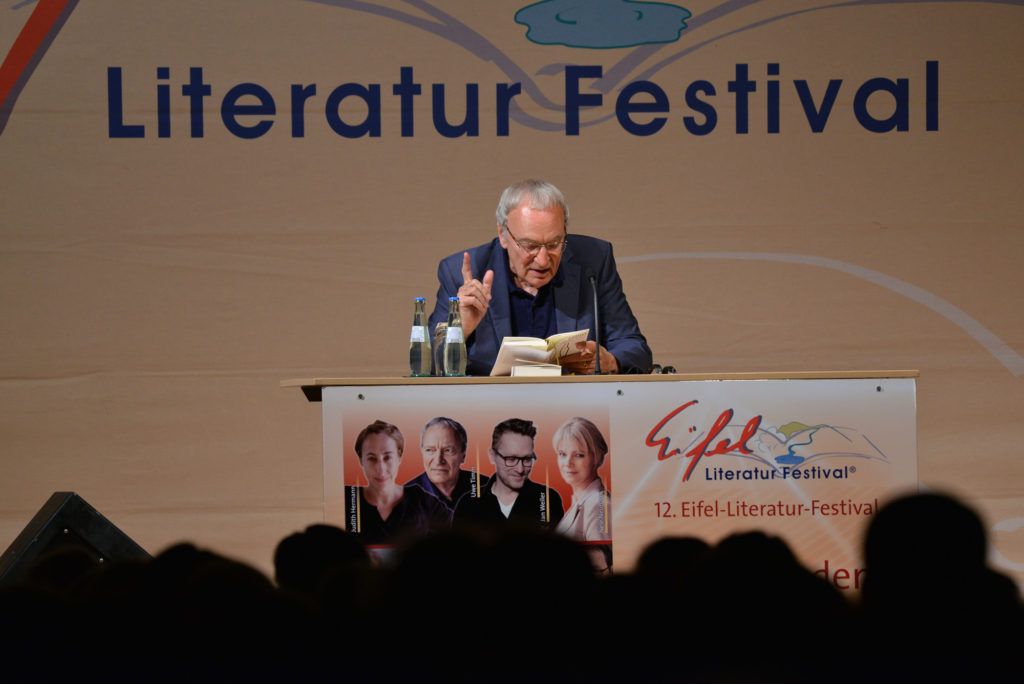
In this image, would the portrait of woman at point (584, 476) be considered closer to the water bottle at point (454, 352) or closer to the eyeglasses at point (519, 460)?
the eyeglasses at point (519, 460)

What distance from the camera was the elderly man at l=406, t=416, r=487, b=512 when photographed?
276 centimetres

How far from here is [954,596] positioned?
1.71ft

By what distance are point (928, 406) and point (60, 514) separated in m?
3.56

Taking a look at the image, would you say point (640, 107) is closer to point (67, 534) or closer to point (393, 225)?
point (393, 225)

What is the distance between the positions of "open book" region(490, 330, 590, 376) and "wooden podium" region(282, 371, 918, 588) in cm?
19

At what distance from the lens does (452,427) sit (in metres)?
2.79

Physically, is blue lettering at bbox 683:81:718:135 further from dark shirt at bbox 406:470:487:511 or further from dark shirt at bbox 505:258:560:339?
dark shirt at bbox 406:470:487:511

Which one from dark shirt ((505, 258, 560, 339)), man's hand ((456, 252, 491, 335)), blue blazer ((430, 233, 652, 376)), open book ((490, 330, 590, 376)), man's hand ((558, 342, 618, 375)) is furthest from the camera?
dark shirt ((505, 258, 560, 339))

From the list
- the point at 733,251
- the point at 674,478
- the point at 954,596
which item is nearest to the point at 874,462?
the point at 674,478

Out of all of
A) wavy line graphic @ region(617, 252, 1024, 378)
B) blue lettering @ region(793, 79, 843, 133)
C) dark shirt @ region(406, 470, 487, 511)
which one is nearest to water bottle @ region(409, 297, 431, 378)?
dark shirt @ region(406, 470, 487, 511)

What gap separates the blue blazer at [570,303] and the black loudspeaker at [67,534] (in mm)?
1778

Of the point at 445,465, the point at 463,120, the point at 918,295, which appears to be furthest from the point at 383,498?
the point at 918,295

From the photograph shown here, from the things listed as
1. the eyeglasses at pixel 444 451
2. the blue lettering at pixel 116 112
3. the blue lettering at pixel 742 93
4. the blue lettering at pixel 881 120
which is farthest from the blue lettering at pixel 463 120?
the eyeglasses at pixel 444 451

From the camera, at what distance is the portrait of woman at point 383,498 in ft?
9.02
